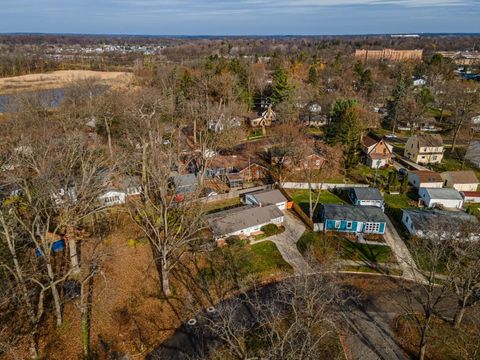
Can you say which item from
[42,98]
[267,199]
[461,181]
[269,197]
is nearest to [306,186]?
[269,197]

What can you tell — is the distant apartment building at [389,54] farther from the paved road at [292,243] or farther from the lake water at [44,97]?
the paved road at [292,243]

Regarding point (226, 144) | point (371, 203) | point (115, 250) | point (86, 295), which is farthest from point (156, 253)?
point (226, 144)

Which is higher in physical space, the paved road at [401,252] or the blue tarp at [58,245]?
the blue tarp at [58,245]

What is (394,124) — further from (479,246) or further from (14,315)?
(14,315)

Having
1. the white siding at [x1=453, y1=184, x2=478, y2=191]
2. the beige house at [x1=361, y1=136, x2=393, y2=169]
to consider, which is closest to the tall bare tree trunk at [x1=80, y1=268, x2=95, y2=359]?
the beige house at [x1=361, y1=136, x2=393, y2=169]

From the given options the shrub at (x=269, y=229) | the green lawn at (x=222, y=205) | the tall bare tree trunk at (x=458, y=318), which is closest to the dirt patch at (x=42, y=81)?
the green lawn at (x=222, y=205)

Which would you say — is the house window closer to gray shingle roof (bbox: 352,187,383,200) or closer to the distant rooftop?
gray shingle roof (bbox: 352,187,383,200)
